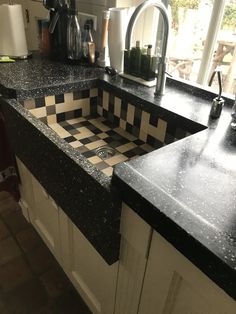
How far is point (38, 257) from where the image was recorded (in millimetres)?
1451

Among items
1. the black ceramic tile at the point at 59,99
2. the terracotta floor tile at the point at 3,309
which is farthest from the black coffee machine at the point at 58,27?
the terracotta floor tile at the point at 3,309

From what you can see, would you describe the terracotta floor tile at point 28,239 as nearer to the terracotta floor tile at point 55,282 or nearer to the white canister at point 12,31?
the terracotta floor tile at point 55,282

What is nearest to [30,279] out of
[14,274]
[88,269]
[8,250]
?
[14,274]

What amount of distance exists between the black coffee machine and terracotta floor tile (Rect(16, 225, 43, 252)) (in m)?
1.03

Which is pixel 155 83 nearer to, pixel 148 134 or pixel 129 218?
pixel 148 134

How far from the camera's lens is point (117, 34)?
1210 millimetres

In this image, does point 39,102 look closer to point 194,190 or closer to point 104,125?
point 104,125

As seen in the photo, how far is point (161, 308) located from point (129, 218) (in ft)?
0.84

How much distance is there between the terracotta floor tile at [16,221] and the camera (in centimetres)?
161

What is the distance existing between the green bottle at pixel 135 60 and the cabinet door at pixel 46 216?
676mm

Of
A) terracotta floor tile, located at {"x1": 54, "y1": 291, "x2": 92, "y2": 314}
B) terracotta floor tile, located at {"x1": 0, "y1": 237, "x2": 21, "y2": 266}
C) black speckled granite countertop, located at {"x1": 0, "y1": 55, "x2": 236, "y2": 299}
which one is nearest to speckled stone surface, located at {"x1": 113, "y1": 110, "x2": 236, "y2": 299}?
black speckled granite countertop, located at {"x1": 0, "y1": 55, "x2": 236, "y2": 299}

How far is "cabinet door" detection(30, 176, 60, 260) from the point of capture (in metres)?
1.10

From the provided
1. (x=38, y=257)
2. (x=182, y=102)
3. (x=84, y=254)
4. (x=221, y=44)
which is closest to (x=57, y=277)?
(x=38, y=257)

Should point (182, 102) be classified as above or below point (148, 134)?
above
